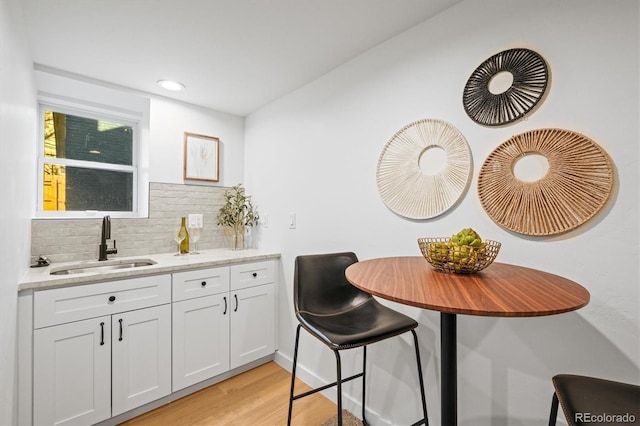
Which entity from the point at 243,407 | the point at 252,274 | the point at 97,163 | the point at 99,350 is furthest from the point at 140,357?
the point at 97,163

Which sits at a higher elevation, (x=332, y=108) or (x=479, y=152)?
(x=332, y=108)

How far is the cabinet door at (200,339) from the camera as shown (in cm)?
201

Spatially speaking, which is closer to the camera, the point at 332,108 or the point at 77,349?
the point at 77,349

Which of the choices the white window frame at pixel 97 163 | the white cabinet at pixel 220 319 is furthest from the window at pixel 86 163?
the white cabinet at pixel 220 319

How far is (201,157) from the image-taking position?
9.10ft

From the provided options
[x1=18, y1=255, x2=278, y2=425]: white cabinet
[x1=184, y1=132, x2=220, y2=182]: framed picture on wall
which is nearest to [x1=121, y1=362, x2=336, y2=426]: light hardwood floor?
[x1=18, y1=255, x2=278, y2=425]: white cabinet

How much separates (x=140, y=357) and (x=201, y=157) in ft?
5.64

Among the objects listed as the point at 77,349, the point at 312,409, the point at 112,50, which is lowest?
the point at 312,409

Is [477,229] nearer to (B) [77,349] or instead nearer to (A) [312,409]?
(A) [312,409]

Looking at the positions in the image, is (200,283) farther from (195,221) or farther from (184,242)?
(195,221)

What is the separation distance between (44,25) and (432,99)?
215 cm

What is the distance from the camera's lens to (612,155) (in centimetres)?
105

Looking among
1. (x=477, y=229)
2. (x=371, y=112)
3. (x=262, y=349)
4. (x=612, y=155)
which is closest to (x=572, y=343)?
(x=477, y=229)

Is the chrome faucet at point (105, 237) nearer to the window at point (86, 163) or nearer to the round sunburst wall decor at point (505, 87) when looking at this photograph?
the window at point (86, 163)
